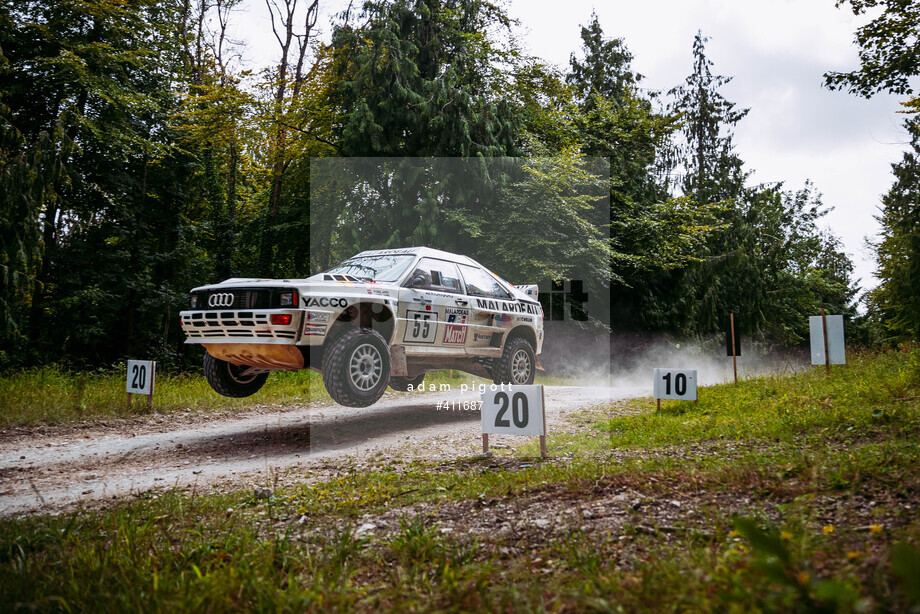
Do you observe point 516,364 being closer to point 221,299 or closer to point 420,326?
point 420,326

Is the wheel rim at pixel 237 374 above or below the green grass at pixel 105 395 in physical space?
above

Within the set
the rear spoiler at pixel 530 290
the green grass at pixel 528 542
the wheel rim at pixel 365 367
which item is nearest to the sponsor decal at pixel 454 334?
the wheel rim at pixel 365 367

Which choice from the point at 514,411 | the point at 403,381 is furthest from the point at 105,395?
the point at 514,411

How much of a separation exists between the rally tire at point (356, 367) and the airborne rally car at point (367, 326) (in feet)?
Result: 0.04

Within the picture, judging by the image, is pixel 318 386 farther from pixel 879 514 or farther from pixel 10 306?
pixel 879 514

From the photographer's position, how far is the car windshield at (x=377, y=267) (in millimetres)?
7492

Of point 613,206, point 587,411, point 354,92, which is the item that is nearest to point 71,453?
point 587,411

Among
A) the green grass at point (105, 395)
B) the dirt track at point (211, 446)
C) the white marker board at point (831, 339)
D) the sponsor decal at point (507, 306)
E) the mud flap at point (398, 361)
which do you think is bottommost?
the dirt track at point (211, 446)

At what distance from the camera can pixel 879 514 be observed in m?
2.91

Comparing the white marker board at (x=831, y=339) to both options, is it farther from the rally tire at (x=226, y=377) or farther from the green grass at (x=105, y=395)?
the rally tire at (x=226, y=377)

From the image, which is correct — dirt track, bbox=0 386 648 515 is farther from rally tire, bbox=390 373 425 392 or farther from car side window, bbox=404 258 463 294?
car side window, bbox=404 258 463 294

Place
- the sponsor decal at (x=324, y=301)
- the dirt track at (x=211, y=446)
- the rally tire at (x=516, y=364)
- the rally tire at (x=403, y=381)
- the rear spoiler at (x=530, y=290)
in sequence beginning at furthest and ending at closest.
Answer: the rear spoiler at (x=530, y=290) < the rally tire at (x=516, y=364) < the rally tire at (x=403, y=381) < the sponsor decal at (x=324, y=301) < the dirt track at (x=211, y=446)

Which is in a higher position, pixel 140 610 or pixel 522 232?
pixel 522 232

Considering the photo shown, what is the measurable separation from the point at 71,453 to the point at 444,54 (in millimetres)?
10871
